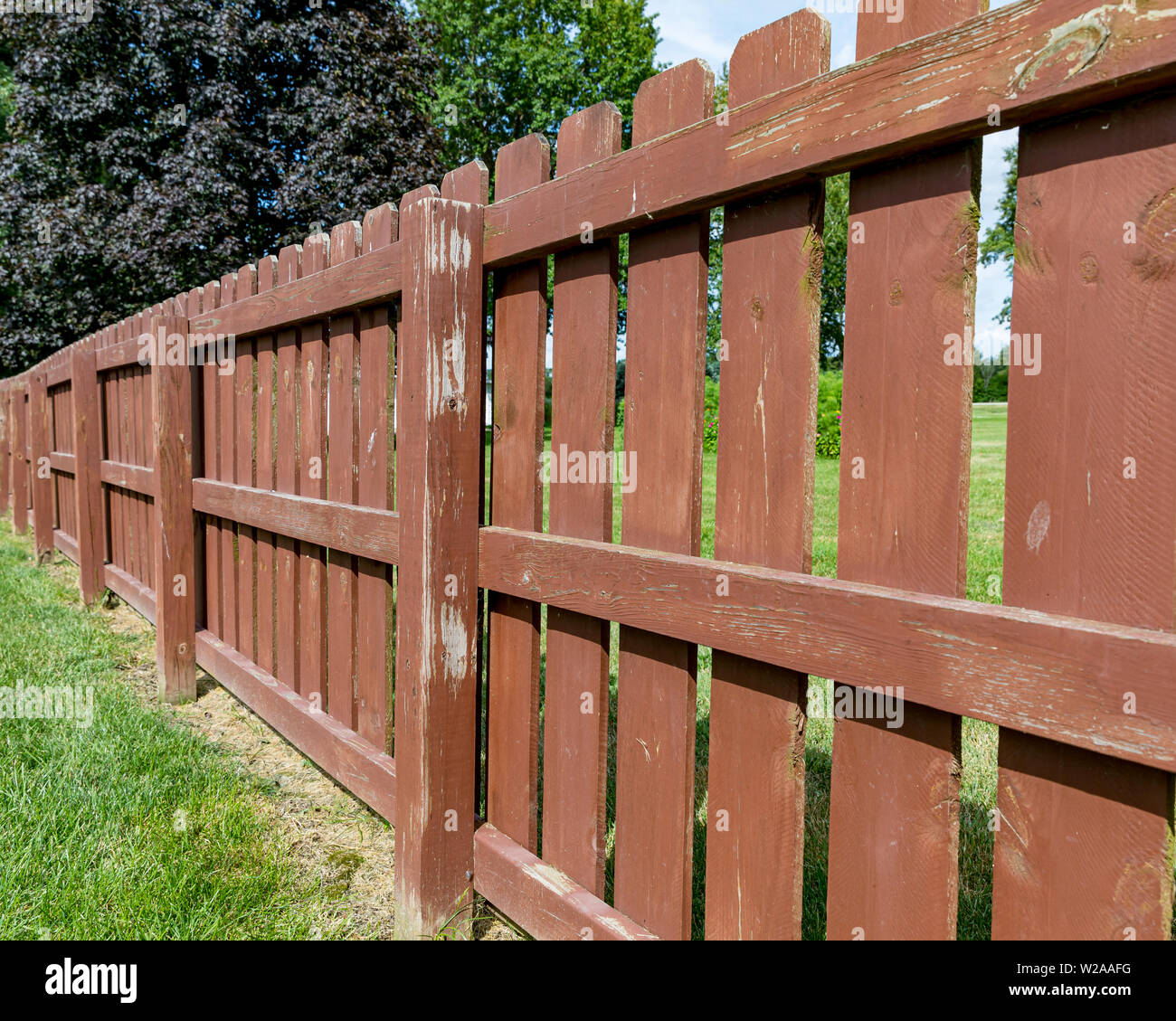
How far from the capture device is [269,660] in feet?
12.5

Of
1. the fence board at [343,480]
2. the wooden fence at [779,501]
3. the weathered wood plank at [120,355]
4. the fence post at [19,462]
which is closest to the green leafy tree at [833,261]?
the fence post at [19,462]

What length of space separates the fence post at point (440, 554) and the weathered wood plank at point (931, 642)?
57 cm

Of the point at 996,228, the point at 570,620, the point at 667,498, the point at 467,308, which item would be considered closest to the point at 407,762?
the point at 570,620

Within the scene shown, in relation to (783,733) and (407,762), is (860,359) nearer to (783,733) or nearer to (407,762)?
(783,733)

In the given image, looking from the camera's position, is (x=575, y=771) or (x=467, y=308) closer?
(x=575, y=771)

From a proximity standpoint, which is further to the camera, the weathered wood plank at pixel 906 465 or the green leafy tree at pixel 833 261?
the green leafy tree at pixel 833 261

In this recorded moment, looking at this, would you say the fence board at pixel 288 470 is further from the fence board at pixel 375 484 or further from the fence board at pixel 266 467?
the fence board at pixel 375 484

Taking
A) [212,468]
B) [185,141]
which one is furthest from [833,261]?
[212,468]

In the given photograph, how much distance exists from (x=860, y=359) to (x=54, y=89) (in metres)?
19.1

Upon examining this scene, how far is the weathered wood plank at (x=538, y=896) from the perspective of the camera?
75.0 inches

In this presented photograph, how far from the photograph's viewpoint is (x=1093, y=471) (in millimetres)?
1108

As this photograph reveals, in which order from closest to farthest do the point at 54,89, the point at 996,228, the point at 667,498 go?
the point at 667,498 < the point at 54,89 < the point at 996,228

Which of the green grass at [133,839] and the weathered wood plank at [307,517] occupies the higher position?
the weathered wood plank at [307,517]

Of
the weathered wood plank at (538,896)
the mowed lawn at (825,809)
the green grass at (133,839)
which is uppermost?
the weathered wood plank at (538,896)
